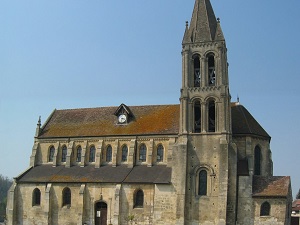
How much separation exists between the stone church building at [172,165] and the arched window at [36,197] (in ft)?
0.40

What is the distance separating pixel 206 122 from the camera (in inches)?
1790

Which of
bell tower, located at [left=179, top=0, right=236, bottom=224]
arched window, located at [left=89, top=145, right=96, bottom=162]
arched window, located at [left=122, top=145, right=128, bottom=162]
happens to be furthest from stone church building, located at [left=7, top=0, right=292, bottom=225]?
arched window, located at [left=122, top=145, right=128, bottom=162]

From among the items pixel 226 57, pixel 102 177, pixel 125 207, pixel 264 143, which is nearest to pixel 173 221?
pixel 125 207

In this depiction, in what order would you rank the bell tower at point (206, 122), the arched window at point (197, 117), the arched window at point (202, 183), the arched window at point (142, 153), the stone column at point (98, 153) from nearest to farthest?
the bell tower at point (206, 122) < the arched window at point (202, 183) < the arched window at point (197, 117) < the arched window at point (142, 153) < the stone column at point (98, 153)

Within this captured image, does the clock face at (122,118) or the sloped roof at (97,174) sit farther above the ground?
the clock face at (122,118)

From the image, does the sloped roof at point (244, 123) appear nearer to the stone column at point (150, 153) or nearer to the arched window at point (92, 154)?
the stone column at point (150, 153)

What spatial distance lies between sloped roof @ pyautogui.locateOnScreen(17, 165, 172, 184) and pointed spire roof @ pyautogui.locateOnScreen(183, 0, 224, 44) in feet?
49.9

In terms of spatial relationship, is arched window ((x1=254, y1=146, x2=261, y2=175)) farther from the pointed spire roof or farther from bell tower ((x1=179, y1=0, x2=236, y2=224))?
the pointed spire roof

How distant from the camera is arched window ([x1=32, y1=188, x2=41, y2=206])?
51.3 meters

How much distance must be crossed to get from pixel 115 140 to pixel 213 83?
45.3 ft

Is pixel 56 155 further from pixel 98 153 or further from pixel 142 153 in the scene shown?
pixel 142 153

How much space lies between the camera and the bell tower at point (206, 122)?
43.3 metres

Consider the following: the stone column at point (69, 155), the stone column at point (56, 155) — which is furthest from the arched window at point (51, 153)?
the stone column at point (69, 155)

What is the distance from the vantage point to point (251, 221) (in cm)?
4250
